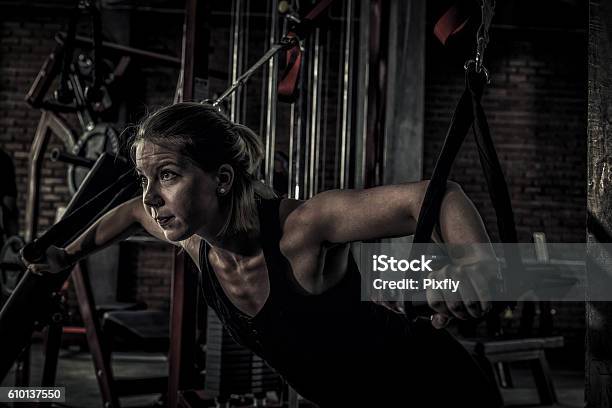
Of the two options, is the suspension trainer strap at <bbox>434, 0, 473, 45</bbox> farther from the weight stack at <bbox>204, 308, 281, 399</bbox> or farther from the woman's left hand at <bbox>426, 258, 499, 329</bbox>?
the weight stack at <bbox>204, 308, 281, 399</bbox>

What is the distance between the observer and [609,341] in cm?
118

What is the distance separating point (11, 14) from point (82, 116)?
6.75ft

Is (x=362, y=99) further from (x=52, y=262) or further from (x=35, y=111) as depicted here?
(x=35, y=111)

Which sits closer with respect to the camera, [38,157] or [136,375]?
[38,157]

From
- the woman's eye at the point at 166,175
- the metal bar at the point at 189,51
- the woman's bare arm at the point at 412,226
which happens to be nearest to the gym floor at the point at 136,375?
the metal bar at the point at 189,51

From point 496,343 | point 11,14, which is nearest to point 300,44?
point 496,343

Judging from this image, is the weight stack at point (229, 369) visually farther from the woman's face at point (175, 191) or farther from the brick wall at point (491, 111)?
the brick wall at point (491, 111)

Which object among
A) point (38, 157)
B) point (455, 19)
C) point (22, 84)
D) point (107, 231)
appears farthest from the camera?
point (22, 84)

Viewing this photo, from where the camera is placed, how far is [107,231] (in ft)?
6.60

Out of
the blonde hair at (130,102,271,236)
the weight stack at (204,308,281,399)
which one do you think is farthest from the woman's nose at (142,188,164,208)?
the weight stack at (204,308,281,399)

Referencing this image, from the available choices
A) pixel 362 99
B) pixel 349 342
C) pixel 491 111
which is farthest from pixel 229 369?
pixel 491 111

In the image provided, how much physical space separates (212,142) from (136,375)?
4023 millimetres

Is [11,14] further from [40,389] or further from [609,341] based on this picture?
[609,341]

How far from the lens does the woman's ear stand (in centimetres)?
158
